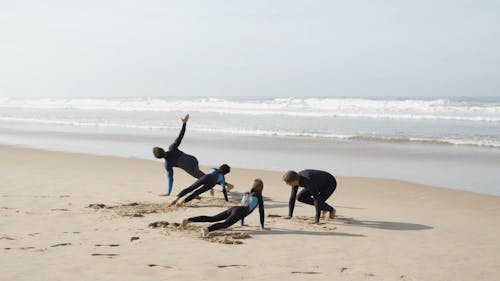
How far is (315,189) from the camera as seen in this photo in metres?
8.60

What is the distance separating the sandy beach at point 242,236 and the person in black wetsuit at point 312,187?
25 centimetres

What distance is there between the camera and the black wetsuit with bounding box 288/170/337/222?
8555mm

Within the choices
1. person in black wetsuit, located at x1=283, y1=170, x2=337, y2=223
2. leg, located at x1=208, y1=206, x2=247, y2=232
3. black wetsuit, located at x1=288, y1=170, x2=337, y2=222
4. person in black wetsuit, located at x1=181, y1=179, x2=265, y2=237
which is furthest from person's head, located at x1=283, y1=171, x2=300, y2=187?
leg, located at x1=208, y1=206, x2=247, y2=232

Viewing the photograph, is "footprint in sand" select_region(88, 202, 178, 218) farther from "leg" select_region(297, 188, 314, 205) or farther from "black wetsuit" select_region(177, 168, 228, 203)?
"leg" select_region(297, 188, 314, 205)

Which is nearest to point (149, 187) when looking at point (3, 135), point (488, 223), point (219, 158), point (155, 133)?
point (219, 158)

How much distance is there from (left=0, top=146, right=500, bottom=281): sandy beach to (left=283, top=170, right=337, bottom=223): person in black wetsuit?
25cm

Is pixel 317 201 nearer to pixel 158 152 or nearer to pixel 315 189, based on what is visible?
pixel 315 189

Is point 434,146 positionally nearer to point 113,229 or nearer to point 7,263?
point 113,229

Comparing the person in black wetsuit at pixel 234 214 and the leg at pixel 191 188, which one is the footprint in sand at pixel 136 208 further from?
the person in black wetsuit at pixel 234 214

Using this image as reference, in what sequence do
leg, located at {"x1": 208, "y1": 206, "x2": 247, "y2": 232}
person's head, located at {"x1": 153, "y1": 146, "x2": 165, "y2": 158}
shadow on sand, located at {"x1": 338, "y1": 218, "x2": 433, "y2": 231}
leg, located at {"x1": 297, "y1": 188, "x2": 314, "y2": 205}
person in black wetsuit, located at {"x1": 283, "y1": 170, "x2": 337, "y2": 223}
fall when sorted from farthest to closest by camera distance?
person's head, located at {"x1": 153, "y1": 146, "x2": 165, "y2": 158}, leg, located at {"x1": 297, "y1": 188, "x2": 314, "y2": 205}, person in black wetsuit, located at {"x1": 283, "y1": 170, "x2": 337, "y2": 223}, shadow on sand, located at {"x1": 338, "y1": 218, "x2": 433, "y2": 231}, leg, located at {"x1": 208, "y1": 206, "x2": 247, "y2": 232}

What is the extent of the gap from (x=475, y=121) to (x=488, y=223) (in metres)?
25.5

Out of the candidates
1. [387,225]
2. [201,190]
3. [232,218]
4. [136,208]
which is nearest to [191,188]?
[201,190]

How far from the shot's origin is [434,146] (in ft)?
66.5

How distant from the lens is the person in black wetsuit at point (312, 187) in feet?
27.6
